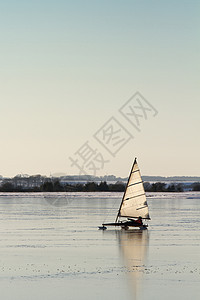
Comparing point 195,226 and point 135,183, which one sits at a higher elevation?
point 135,183

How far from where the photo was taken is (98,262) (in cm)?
3341

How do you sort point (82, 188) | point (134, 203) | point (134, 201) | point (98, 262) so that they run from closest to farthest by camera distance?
point (98, 262)
point (134, 203)
point (134, 201)
point (82, 188)

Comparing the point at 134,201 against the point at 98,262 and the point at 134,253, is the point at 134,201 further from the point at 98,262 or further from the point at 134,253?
the point at 98,262

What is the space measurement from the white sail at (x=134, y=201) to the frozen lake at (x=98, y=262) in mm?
4184

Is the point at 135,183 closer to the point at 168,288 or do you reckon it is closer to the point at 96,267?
the point at 96,267

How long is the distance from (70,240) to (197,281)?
17190 mm

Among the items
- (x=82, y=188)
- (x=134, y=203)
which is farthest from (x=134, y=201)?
(x=82, y=188)

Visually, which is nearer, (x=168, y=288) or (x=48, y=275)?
(x=168, y=288)

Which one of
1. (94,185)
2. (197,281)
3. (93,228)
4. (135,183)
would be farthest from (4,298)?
(94,185)

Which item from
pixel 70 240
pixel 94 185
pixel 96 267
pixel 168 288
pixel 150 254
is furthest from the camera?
pixel 94 185

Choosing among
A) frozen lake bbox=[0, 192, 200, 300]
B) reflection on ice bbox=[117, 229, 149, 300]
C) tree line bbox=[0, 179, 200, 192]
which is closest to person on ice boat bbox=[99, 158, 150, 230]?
frozen lake bbox=[0, 192, 200, 300]

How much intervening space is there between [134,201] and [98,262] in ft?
86.2

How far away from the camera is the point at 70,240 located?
43.8 metres

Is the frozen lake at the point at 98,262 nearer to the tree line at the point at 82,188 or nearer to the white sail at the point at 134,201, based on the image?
the white sail at the point at 134,201
